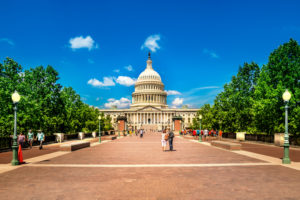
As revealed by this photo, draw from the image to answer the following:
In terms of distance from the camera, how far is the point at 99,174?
11.8 m

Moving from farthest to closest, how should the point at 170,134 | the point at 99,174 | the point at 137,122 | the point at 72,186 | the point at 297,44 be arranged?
the point at 137,122
the point at 297,44
the point at 170,134
the point at 99,174
the point at 72,186

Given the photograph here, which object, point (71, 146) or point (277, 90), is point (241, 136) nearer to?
point (277, 90)

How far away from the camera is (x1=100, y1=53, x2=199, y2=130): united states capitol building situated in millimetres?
177375

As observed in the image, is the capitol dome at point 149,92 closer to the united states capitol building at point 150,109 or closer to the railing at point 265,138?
the united states capitol building at point 150,109

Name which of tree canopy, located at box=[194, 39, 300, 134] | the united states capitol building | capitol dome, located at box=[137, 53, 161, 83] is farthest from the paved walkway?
capitol dome, located at box=[137, 53, 161, 83]

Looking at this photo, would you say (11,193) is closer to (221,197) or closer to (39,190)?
(39,190)

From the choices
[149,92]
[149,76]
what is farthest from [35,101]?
[149,76]

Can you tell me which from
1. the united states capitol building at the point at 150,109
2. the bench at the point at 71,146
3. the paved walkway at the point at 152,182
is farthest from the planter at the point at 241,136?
the united states capitol building at the point at 150,109

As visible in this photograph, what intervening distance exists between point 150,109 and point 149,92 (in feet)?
43.4

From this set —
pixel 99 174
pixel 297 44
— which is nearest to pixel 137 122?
pixel 297 44

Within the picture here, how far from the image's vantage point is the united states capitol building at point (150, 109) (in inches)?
6983

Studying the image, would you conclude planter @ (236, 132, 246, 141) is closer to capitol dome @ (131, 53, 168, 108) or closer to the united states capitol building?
the united states capitol building

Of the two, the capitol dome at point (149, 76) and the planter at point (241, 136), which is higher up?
the capitol dome at point (149, 76)

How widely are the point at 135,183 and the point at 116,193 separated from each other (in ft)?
5.00
